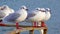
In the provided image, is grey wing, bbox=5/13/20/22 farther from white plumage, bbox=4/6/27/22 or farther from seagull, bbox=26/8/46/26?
seagull, bbox=26/8/46/26

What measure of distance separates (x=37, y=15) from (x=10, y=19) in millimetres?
820

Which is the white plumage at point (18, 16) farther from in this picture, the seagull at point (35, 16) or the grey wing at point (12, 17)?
the seagull at point (35, 16)

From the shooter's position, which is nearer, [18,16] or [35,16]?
[18,16]

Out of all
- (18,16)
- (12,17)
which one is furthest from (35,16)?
(12,17)

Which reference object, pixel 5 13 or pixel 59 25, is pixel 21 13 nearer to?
pixel 5 13

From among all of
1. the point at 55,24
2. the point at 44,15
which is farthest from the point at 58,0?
the point at 44,15

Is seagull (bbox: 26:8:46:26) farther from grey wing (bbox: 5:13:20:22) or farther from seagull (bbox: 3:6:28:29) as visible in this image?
grey wing (bbox: 5:13:20:22)

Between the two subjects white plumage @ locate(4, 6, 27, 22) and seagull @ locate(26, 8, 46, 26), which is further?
seagull @ locate(26, 8, 46, 26)

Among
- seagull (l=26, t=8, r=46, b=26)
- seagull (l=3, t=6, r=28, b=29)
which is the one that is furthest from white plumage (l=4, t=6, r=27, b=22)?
seagull (l=26, t=8, r=46, b=26)

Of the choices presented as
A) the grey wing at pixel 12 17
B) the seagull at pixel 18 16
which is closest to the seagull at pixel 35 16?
the seagull at pixel 18 16

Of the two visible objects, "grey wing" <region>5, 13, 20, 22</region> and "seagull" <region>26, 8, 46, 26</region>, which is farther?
"seagull" <region>26, 8, 46, 26</region>

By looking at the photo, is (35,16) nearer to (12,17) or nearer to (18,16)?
(18,16)

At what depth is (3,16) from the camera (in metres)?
7.90

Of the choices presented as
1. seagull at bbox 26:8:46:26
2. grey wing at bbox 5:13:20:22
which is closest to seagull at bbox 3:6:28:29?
grey wing at bbox 5:13:20:22
